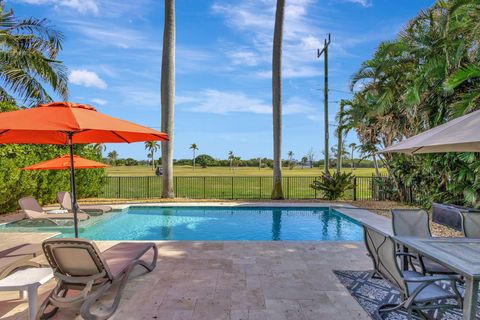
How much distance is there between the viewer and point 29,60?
10789 mm

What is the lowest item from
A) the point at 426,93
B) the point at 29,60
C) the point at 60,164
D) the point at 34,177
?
the point at 34,177

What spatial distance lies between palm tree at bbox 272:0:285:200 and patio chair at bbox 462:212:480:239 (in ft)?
29.1

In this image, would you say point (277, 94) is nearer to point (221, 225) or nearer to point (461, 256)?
point (221, 225)

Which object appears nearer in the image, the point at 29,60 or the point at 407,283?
the point at 407,283

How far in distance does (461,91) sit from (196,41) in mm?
10715

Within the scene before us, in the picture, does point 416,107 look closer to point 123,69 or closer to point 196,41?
point 196,41

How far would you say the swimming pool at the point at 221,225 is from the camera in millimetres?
7953

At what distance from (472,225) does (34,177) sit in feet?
40.1

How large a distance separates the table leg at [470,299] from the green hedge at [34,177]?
1066 cm

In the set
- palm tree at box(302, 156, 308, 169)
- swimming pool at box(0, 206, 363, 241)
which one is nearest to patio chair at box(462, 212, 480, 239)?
A: swimming pool at box(0, 206, 363, 241)

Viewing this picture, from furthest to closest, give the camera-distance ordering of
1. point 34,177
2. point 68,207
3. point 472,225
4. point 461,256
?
point 34,177 < point 68,207 < point 472,225 < point 461,256

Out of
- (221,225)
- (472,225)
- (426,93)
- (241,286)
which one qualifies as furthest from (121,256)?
(426,93)

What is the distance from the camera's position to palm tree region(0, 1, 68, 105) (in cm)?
1057

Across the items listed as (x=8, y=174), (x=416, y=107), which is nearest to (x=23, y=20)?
(x=8, y=174)
